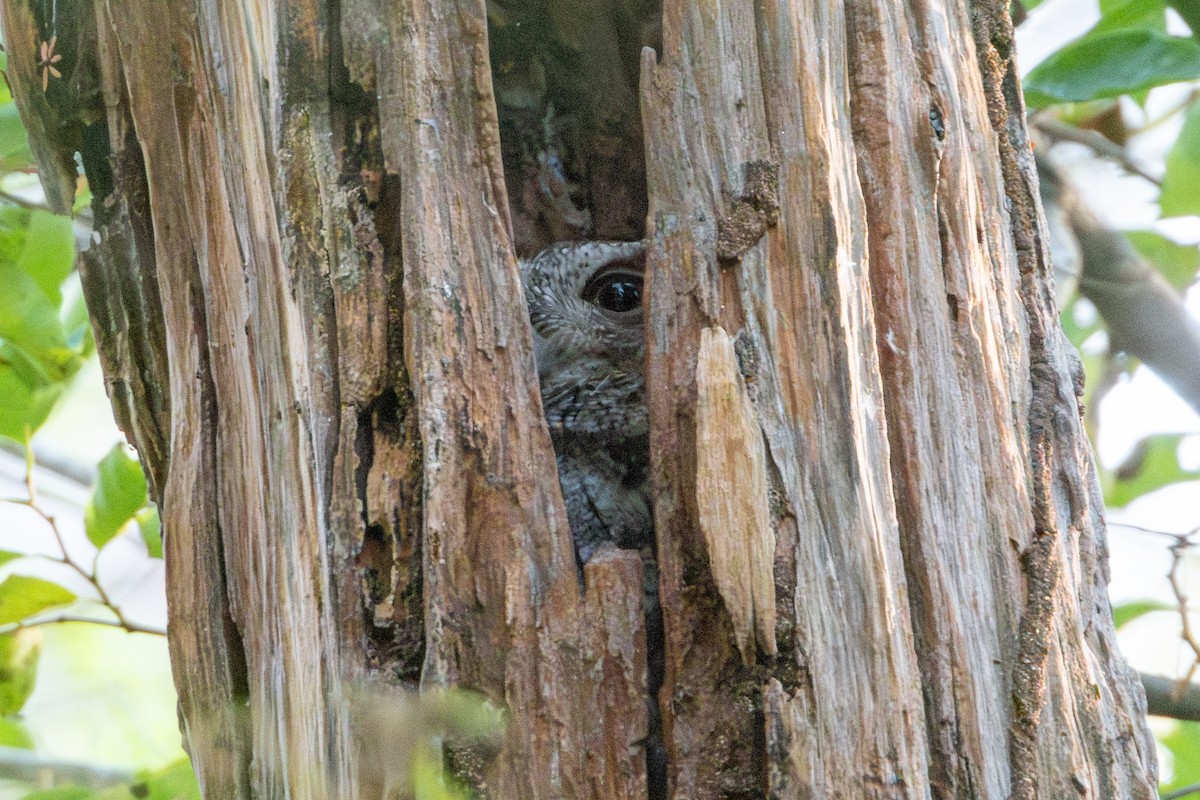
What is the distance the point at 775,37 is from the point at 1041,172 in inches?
86.7

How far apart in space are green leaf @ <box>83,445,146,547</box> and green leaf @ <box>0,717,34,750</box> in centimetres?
68

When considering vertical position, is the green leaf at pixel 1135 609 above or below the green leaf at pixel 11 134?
below

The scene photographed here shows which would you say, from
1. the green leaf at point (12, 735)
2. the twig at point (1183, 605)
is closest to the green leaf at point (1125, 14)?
the twig at point (1183, 605)

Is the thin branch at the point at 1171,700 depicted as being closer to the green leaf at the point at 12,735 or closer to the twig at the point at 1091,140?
the twig at the point at 1091,140

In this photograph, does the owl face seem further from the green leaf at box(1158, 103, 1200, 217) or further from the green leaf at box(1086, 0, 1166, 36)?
the green leaf at box(1086, 0, 1166, 36)

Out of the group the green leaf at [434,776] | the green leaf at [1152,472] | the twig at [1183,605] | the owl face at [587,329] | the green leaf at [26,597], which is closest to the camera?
the green leaf at [434,776]

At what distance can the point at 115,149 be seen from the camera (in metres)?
1.81

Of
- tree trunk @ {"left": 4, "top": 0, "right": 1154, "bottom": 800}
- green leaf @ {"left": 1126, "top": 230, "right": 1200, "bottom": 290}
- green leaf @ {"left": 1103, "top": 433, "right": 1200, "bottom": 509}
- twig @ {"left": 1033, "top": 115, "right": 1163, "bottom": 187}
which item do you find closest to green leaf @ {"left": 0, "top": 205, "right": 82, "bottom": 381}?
tree trunk @ {"left": 4, "top": 0, "right": 1154, "bottom": 800}

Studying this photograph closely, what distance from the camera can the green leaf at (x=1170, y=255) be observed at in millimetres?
3424

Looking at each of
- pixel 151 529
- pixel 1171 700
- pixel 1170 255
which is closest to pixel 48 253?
pixel 151 529

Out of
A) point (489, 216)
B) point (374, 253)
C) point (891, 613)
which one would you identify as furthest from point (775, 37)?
point (891, 613)

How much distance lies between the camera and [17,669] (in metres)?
2.82

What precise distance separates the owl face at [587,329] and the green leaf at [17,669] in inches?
63.4

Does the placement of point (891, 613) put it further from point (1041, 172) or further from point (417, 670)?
point (1041, 172)
